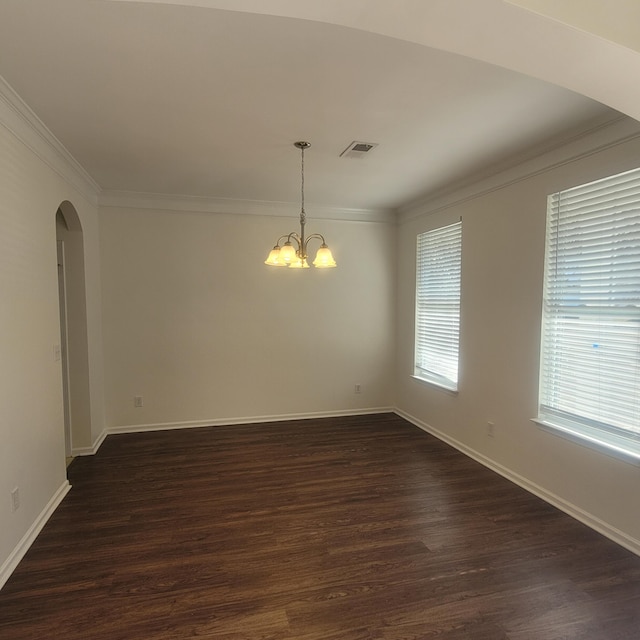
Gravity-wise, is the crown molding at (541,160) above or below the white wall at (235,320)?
above

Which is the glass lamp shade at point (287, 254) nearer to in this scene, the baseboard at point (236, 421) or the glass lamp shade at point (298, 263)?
the glass lamp shade at point (298, 263)

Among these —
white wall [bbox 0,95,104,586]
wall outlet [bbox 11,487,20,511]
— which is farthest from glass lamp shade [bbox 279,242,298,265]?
wall outlet [bbox 11,487,20,511]

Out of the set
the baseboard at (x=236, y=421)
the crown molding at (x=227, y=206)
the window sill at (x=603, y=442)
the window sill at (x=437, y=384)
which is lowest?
the baseboard at (x=236, y=421)

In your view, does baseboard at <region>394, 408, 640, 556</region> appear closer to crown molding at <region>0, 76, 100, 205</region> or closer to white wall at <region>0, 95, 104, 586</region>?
white wall at <region>0, 95, 104, 586</region>

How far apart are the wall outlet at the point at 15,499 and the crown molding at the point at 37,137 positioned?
6.95 ft

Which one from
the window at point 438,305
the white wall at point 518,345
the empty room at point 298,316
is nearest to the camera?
the empty room at point 298,316

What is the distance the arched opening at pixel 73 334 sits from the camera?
12.3ft

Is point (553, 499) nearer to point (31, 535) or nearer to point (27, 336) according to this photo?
point (31, 535)

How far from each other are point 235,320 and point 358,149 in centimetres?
257

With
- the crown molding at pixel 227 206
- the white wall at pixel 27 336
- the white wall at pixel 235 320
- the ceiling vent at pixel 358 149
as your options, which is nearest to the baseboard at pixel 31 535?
the white wall at pixel 27 336

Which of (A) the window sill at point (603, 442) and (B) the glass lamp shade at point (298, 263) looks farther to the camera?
(B) the glass lamp shade at point (298, 263)

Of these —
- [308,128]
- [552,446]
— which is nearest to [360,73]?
[308,128]

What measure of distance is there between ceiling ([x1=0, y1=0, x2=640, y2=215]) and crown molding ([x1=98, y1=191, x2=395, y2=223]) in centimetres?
73

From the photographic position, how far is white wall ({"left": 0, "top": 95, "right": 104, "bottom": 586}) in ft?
7.30
